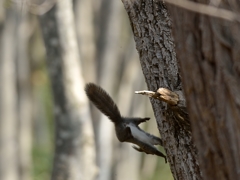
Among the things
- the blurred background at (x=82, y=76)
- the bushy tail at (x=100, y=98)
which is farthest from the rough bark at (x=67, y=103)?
the bushy tail at (x=100, y=98)

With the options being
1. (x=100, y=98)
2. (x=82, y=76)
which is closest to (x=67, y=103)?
(x=82, y=76)

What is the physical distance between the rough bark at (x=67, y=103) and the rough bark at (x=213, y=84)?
5298 millimetres

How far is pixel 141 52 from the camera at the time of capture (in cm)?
397

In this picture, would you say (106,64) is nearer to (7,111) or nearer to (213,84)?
(7,111)

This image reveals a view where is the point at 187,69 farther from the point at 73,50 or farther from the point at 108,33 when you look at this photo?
the point at 108,33

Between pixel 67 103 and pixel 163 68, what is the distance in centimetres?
438

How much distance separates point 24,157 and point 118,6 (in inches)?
156

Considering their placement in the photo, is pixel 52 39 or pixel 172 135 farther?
pixel 52 39

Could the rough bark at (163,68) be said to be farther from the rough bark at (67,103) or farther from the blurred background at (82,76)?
the rough bark at (67,103)

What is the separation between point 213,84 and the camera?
8.97 feet

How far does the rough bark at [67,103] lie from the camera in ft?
26.3

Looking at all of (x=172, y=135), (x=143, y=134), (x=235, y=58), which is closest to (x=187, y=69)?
(x=235, y=58)

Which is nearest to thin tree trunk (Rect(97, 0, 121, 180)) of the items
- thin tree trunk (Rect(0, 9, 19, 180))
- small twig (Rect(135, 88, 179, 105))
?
thin tree trunk (Rect(0, 9, 19, 180))

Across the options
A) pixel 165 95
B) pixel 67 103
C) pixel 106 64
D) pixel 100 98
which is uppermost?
pixel 106 64
